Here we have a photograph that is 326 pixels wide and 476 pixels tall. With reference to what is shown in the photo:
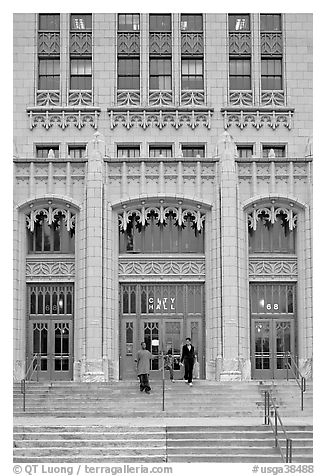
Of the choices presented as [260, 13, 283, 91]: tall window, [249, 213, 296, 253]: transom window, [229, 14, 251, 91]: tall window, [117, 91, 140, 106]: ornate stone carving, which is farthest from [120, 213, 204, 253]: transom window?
[260, 13, 283, 91]: tall window

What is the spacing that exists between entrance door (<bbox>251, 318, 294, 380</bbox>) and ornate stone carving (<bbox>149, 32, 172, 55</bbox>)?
12.2 metres

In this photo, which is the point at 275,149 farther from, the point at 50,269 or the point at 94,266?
the point at 50,269

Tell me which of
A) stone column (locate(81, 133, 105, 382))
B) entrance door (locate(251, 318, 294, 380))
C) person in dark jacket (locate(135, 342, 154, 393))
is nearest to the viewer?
person in dark jacket (locate(135, 342, 154, 393))

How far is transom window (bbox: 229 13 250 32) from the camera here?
133 feet

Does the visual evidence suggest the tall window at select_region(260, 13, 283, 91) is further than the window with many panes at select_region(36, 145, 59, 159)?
Yes

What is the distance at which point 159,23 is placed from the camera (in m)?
40.6

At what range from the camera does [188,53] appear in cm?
4047

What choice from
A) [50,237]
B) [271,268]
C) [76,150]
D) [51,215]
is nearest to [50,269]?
[50,237]

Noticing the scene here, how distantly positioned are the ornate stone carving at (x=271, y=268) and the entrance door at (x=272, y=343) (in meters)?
1.82

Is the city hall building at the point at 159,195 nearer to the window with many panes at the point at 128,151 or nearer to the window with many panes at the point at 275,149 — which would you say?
the window with many panes at the point at 128,151

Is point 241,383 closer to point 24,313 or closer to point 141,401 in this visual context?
point 141,401

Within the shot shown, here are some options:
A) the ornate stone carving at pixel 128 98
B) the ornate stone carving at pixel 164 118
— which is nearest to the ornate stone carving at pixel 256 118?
the ornate stone carving at pixel 164 118

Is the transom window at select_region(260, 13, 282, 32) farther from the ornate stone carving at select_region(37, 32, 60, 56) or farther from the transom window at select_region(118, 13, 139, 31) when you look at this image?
the ornate stone carving at select_region(37, 32, 60, 56)

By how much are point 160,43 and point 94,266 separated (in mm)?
10595
